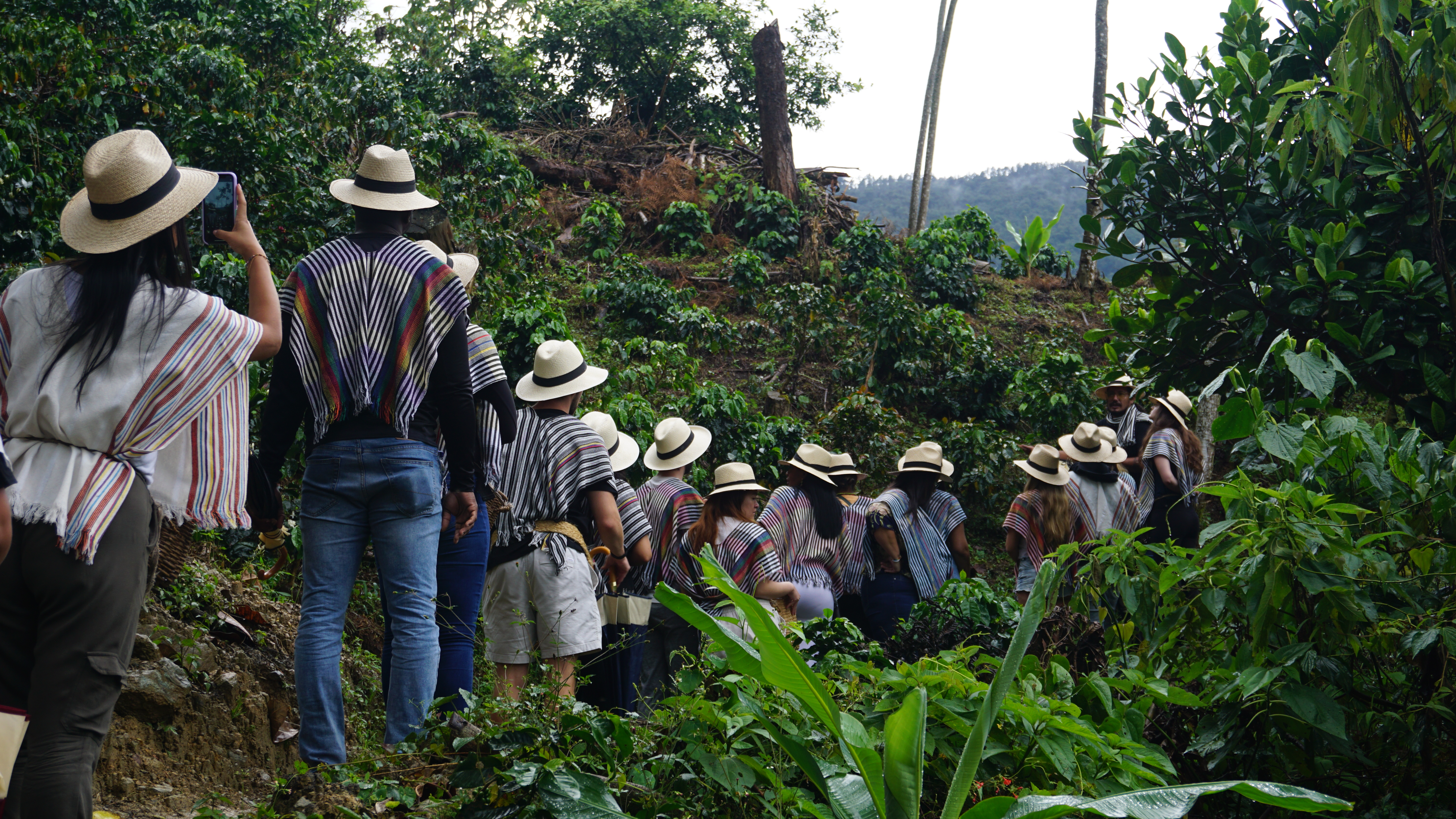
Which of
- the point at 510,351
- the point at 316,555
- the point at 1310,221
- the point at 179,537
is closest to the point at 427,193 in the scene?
the point at 510,351

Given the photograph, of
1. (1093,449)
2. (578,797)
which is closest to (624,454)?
(1093,449)

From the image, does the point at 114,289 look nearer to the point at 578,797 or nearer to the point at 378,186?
the point at 378,186

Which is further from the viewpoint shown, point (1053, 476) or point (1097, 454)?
point (1097, 454)

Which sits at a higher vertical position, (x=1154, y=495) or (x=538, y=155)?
(x=538, y=155)

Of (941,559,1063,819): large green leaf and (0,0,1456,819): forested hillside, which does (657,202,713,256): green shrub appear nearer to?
(0,0,1456,819): forested hillside

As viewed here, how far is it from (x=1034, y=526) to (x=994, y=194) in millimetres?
61802

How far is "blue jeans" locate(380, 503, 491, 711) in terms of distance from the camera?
378 cm

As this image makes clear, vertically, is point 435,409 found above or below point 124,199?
below

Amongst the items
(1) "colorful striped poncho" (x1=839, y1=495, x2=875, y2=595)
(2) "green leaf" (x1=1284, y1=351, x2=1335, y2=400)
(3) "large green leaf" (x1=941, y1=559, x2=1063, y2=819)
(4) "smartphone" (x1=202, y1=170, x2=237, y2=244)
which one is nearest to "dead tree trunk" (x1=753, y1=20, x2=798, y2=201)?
(1) "colorful striped poncho" (x1=839, y1=495, x2=875, y2=595)

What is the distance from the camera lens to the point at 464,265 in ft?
14.1

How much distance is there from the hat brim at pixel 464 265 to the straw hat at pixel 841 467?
3.29 meters

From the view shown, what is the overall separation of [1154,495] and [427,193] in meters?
5.56

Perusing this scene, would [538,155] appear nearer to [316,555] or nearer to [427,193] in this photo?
[427,193]

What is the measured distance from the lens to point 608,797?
214 centimetres
